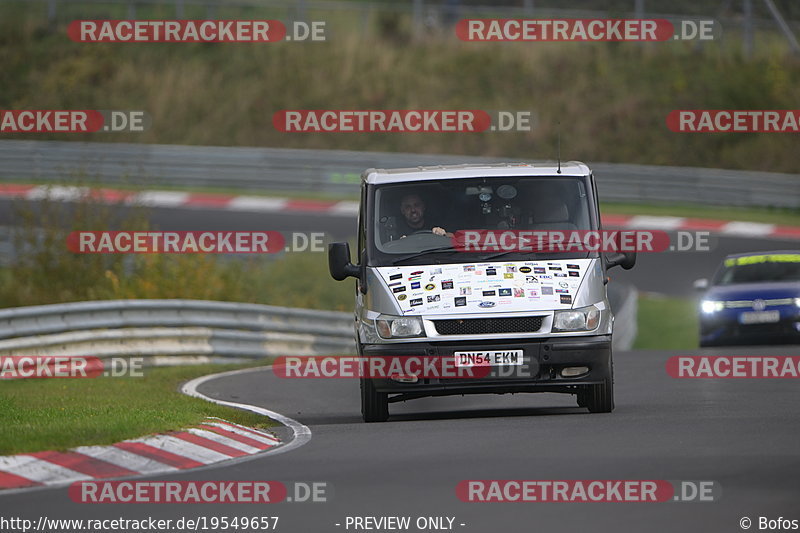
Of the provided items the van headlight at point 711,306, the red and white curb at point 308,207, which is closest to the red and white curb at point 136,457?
the van headlight at point 711,306

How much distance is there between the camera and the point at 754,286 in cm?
2339

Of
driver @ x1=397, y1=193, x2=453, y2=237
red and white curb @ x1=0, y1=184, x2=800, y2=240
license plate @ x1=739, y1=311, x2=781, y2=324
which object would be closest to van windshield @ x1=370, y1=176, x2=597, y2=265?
driver @ x1=397, y1=193, x2=453, y2=237

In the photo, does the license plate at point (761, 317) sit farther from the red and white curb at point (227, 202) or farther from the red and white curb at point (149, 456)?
the red and white curb at point (227, 202)

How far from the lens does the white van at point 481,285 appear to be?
13523mm

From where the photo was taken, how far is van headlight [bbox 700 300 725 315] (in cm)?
2341

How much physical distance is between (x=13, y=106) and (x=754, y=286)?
30047mm

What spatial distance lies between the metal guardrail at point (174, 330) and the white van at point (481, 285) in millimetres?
6989

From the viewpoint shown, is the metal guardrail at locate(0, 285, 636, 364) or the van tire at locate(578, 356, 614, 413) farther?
the metal guardrail at locate(0, 285, 636, 364)

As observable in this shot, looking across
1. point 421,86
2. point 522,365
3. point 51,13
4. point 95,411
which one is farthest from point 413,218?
point 51,13

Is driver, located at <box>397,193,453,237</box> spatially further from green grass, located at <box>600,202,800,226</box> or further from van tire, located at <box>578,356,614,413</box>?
green grass, located at <box>600,202,800,226</box>

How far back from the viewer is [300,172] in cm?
4103

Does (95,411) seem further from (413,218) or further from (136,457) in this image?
(413,218)

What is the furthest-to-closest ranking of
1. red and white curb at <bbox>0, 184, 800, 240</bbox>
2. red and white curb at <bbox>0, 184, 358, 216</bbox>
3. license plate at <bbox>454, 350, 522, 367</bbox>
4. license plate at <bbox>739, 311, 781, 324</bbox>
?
red and white curb at <bbox>0, 184, 358, 216</bbox> < red and white curb at <bbox>0, 184, 800, 240</bbox> < license plate at <bbox>739, 311, 781, 324</bbox> < license plate at <bbox>454, 350, 522, 367</bbox>

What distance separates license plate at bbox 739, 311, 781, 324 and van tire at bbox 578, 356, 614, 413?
9317mm
